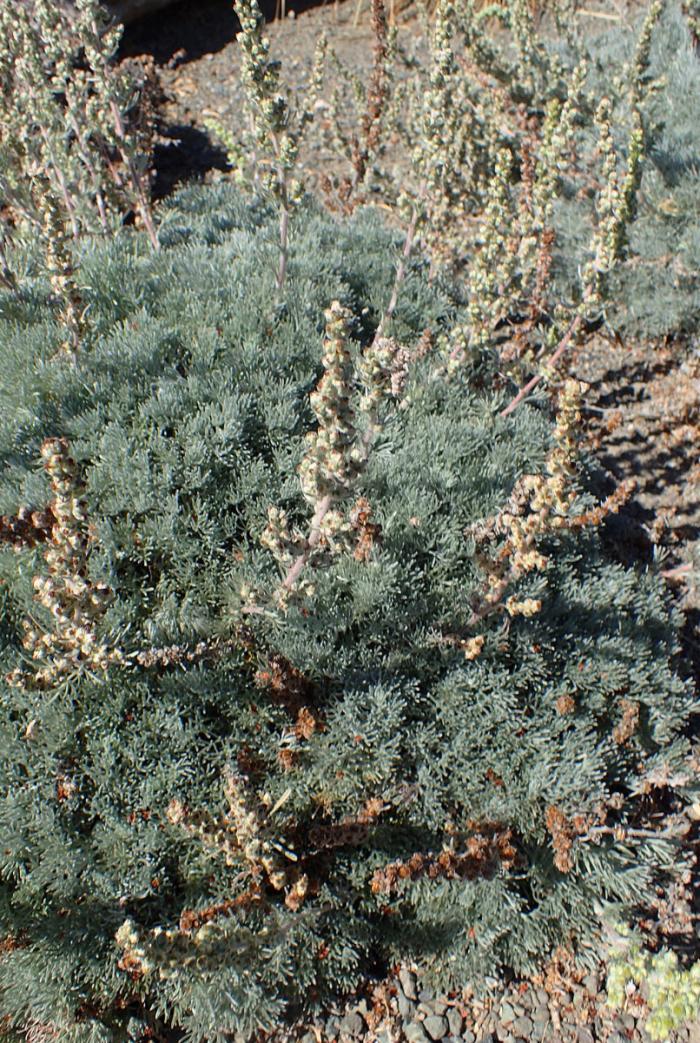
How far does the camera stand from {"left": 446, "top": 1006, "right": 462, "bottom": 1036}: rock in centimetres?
288

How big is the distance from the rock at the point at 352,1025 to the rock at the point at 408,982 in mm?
186

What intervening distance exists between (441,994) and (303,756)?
3.19ft

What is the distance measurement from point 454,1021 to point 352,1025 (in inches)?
14.0

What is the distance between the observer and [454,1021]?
291 cm

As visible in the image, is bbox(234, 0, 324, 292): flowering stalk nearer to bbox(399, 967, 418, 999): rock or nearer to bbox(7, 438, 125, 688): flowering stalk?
bbox(7, 438, 125, 688): flowering stalk

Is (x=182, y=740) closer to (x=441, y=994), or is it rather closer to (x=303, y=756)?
(x=303, y=756)

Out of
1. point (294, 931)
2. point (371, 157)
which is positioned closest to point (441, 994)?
point (294, 931)

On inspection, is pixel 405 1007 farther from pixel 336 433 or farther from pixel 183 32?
pixel 183 32

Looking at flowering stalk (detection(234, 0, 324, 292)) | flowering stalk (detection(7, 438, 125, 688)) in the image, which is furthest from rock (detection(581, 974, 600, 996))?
flowering stalk (detection(234, 0, 324, 292))

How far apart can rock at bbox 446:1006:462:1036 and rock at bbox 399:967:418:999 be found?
0.13 m

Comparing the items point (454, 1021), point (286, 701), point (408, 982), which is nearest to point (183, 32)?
point (286, 701)

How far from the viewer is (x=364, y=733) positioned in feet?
9.68

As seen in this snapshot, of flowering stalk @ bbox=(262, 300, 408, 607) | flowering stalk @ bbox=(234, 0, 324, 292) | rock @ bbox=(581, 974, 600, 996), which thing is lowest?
rock @ bbox=(581, 974, 600, 996)

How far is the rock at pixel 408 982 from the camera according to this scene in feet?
9.75
